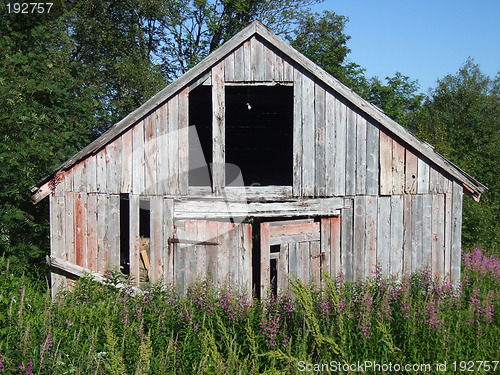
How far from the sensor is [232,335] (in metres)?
6.22

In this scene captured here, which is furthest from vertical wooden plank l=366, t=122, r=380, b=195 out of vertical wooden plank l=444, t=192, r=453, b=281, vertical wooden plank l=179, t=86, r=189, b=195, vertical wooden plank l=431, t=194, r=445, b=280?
vertical wooden plank l=179, t=86, r=189, b=195

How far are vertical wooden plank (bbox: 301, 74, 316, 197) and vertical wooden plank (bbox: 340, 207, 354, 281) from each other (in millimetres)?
784

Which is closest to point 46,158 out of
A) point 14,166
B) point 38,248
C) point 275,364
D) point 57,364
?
point 14,166

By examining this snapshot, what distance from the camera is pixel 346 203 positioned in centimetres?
868

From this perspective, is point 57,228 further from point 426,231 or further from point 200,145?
point 200,145

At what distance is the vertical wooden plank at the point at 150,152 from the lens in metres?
8.30

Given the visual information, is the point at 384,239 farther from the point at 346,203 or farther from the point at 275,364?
the point at 275,364

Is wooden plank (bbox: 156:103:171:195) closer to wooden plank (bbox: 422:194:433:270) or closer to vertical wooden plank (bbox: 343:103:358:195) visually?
vertical wooden plank (bbox: 343:103:358:195)

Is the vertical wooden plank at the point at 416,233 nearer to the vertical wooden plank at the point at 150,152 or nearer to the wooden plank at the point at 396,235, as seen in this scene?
the wooden plank at the point at 396,235

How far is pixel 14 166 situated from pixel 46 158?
0.89 m

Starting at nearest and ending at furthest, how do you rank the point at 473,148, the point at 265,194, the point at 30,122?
the point at 265,194
the point at 30,122
the point at 473,148

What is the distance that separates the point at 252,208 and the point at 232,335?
110 inches

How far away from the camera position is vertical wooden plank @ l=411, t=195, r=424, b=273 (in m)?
8.69

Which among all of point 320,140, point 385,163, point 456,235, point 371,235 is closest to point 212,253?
point 320,140
